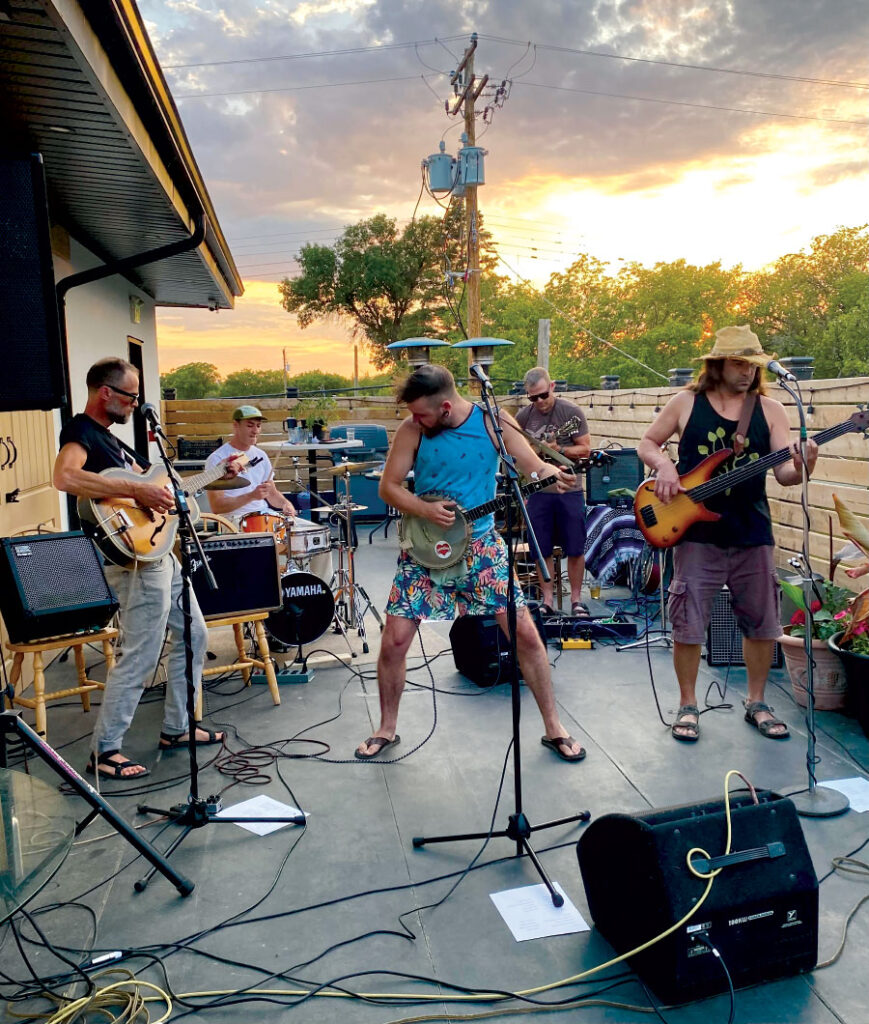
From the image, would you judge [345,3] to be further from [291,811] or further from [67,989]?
[67,989]

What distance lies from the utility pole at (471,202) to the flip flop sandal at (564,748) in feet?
42.7

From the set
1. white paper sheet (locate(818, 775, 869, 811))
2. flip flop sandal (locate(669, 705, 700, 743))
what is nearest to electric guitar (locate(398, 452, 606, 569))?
flip flop sandal (locate(669, 705, 700, 743))

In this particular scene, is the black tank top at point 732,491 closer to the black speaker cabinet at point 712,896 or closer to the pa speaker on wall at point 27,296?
the black speaker cabinet at point 712,896

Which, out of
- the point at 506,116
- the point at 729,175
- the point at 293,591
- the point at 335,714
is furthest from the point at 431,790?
the point at 729,175

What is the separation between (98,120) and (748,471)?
3.25 meters

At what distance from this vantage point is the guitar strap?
3826 millimetres

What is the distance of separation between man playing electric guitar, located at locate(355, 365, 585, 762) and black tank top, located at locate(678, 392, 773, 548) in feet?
2.72

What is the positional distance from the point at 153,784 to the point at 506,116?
1750 centimetres

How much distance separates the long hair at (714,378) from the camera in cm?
385

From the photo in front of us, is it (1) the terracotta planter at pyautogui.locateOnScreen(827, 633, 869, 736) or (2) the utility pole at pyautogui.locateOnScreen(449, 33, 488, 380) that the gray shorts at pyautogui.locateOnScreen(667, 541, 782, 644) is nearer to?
(1) the terracotta planter at pyautogui.locateOnScreen(827, 633, 869, 736)

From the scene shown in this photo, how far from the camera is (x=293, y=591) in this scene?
5316 millimetres

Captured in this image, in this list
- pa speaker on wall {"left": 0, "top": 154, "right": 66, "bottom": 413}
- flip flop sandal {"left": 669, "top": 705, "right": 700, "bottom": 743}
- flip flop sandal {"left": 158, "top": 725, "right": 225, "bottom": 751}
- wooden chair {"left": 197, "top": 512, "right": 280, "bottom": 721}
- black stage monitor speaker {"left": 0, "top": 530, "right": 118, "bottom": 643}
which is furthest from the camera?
wooden chair {"left": 197, "top": 512, "right": 280, "bottom": 721}

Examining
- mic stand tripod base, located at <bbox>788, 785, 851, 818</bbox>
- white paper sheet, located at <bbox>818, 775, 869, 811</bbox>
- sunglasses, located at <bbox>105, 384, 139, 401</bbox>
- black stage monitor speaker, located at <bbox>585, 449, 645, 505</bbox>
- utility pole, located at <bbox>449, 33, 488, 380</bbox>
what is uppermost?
utility pole, located at <bbox>449, 33, 488, 380</bbox>

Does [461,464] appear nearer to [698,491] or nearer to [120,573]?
[698,491]
